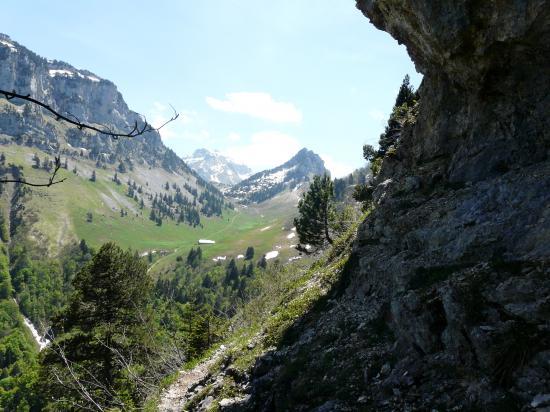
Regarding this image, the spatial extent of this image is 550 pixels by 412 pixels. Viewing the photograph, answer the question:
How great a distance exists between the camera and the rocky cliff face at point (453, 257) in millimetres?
10266

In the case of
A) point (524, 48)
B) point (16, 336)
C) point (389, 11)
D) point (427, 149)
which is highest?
point (389, 11)

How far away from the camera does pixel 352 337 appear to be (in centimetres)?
1659

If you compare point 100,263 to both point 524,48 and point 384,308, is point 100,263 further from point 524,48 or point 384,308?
point 524,48

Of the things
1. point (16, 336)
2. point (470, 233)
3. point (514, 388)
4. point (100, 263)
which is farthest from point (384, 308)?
point (16, 336)

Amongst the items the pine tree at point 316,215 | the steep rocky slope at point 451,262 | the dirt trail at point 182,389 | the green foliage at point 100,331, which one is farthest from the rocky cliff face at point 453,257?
the pine tree at point 316,215

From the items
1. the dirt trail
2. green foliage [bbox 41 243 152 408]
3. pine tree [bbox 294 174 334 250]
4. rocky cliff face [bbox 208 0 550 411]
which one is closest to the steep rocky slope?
rocky cliff face [bbox 208 0 550 411]

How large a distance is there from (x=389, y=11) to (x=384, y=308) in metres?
17.4

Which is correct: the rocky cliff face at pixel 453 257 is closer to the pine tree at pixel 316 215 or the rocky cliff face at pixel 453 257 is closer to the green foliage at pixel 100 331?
the green foliage at pixel 100 331

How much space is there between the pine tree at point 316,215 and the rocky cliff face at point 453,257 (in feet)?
102

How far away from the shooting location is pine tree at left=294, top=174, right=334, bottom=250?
57406mm

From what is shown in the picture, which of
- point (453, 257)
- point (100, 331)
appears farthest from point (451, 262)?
point (100, 331)

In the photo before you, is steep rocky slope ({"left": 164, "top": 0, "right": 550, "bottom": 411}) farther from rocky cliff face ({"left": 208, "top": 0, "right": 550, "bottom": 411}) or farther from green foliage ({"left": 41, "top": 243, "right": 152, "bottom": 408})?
green foliage ({"left": 41, "top": 243, "right": 152, "bottom": 408})

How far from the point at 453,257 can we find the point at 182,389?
18.0 metres

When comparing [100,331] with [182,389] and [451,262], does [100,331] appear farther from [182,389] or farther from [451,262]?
[451,262]
